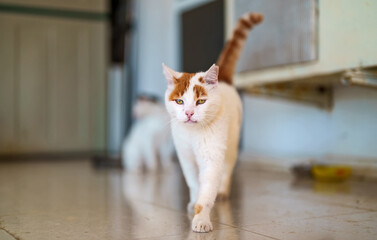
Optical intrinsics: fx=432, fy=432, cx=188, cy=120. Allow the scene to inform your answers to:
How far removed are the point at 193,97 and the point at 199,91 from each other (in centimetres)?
4

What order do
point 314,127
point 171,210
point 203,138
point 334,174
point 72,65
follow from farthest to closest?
point 72,65, point 314,127, point 334,174, point 171,210, point 203,138

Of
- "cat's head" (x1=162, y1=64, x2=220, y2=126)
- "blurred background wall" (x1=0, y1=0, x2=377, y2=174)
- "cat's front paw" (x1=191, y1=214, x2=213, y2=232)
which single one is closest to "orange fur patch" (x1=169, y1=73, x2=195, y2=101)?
"cat's head" (x1=162, y1=64, x2=220, y2=126)

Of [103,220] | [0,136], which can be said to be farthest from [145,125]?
[0,136]

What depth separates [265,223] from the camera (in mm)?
1482

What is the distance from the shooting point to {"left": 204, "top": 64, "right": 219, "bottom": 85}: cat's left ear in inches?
59.0

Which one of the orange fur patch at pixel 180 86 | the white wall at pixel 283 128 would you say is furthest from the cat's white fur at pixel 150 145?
the orange fur patch at pixel 180 86

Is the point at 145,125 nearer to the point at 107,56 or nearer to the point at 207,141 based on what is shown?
the point at 207,141

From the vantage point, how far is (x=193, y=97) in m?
1.46

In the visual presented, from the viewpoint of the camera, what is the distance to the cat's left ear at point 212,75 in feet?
4.92

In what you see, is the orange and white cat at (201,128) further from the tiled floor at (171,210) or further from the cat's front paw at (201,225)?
the tiled floor at (171,210)

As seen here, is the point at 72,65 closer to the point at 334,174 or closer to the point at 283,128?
the point at 283,128

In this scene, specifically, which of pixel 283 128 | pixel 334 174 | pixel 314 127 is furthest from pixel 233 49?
pixel 283 128

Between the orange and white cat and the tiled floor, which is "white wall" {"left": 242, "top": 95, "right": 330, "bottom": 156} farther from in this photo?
the orange and white cat

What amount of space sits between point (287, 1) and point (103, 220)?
1.56 metres
